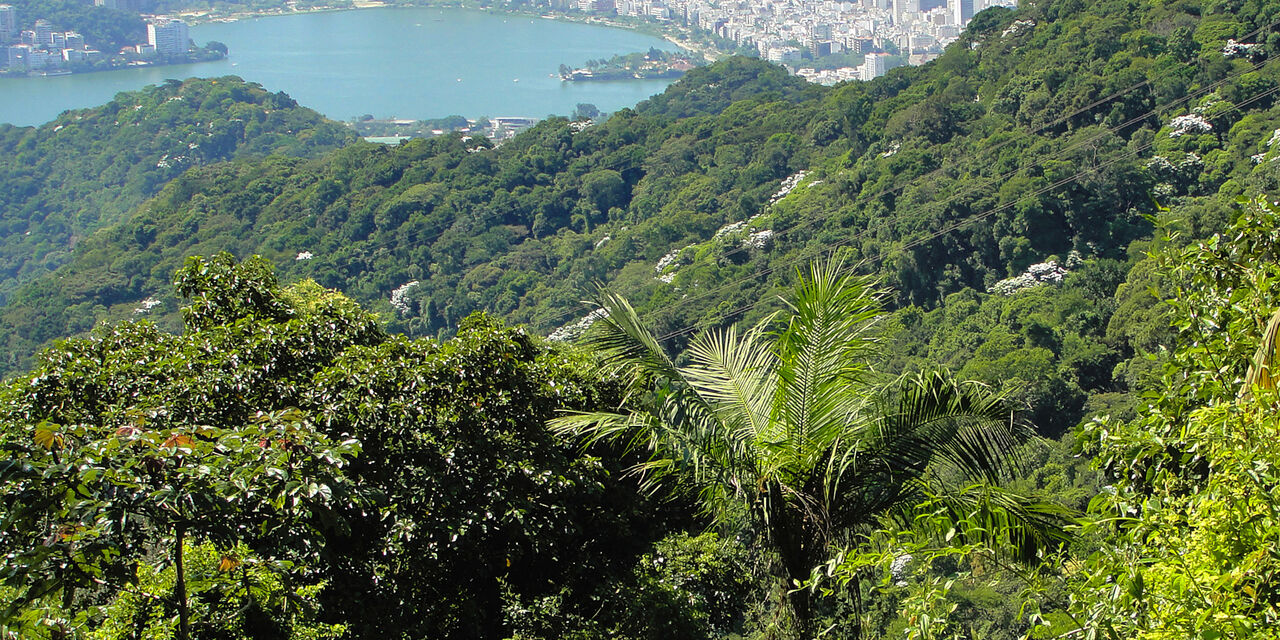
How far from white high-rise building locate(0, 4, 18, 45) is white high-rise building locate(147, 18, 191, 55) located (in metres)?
12.4

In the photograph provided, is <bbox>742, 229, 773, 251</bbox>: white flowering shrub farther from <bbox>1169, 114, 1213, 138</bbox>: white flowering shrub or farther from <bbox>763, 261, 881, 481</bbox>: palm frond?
<bbox>763, 261, 881, 481</bbox>: palm frond

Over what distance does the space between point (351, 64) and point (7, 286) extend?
60.0 meters

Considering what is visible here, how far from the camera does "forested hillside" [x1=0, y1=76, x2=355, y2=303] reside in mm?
68188

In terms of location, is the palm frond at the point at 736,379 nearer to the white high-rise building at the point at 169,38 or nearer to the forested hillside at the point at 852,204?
the forested hillside at the point at 852,204

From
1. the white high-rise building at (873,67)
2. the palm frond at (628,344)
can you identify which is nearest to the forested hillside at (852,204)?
the palm frond at (628,344)

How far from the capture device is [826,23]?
363 ft

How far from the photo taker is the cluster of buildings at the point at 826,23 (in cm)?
9569

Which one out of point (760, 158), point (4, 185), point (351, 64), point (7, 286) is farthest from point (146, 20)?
point (760, 158)

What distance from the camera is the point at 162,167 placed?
70.8 meters

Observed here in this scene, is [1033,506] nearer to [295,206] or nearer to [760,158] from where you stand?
[760,158]

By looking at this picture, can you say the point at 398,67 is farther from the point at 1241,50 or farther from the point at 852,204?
the point at 1241,50

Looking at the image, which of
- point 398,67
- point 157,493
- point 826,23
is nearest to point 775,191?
point 157,493

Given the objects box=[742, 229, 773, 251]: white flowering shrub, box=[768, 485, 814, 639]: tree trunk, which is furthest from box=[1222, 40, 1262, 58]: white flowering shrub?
box=[768, 485, 814, 639]: tree trunk

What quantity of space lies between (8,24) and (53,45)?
5219mm
